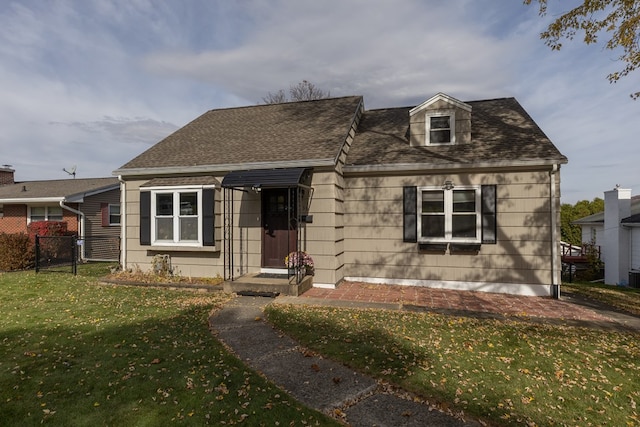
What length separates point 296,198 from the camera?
9.08 meters

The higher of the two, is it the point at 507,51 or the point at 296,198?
the point at 507,51

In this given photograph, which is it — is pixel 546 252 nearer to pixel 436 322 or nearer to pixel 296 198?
pixel 436 322

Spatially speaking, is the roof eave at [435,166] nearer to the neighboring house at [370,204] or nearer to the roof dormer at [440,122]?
the neighboring house at [370,204]

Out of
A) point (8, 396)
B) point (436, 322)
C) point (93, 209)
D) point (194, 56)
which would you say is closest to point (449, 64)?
point (194, 56)

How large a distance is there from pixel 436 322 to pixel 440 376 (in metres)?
2.16

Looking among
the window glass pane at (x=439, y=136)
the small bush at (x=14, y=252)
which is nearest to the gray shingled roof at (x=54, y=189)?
the small bush at (x=14, y=252)

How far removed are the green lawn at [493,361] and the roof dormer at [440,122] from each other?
5.48 meters

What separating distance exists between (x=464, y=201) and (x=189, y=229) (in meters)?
7.77

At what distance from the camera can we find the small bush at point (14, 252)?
11945 mm

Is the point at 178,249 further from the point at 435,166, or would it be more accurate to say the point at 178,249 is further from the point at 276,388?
the point at 435,166

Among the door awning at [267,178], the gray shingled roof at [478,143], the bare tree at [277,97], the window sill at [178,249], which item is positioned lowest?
the window sill at [178,249]

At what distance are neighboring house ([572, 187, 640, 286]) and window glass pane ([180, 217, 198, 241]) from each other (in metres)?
17.3

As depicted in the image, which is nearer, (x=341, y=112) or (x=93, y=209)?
(x=341, y=112)

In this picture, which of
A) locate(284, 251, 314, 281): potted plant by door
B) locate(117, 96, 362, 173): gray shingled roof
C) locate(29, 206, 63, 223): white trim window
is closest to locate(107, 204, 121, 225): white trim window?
locate(29, 206, 63, 223): white trim window
